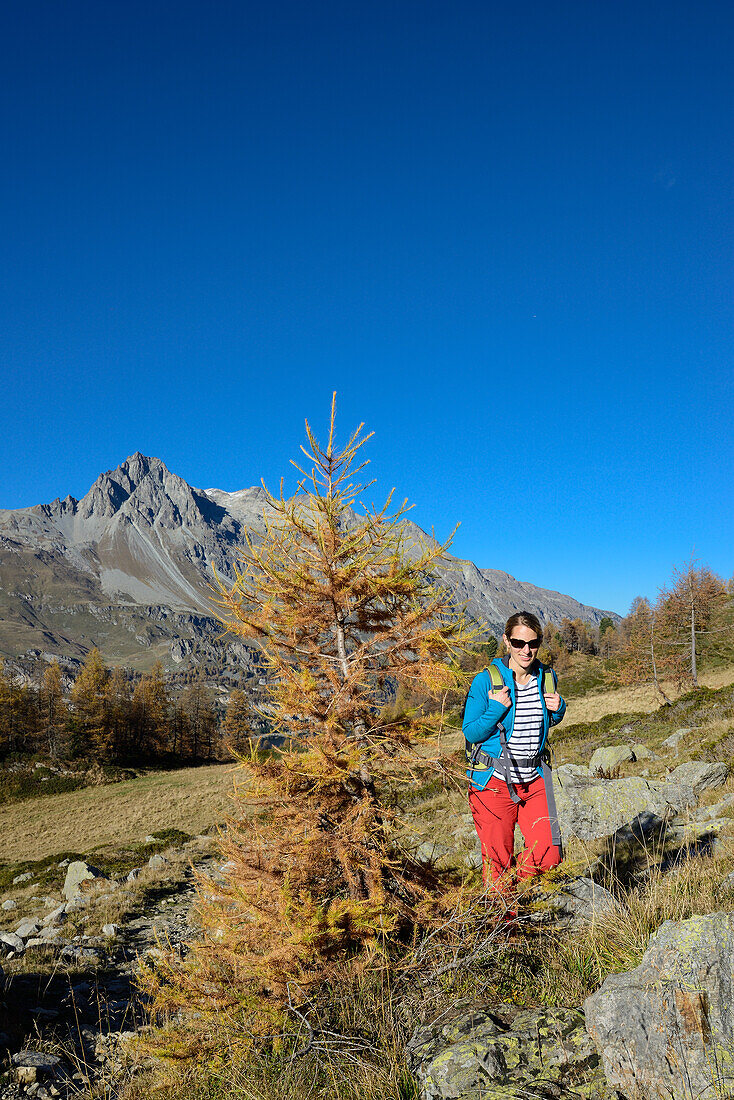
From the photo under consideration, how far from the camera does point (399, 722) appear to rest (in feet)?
16.4

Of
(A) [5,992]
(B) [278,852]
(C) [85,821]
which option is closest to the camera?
(B) [278,852]

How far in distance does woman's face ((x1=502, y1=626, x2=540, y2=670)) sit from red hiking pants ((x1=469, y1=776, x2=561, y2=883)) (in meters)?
0.94

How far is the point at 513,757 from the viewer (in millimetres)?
4082

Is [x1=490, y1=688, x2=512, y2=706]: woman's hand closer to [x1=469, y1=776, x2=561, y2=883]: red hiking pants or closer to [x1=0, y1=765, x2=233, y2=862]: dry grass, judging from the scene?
[x1=469, y1=776, x2=561, y2=883]: red hiking pants

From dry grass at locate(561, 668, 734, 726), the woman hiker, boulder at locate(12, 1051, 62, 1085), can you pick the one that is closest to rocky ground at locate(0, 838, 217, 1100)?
boulder at locate(12, 1051, 62, 1085)

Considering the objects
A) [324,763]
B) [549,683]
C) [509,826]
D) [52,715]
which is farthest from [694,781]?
[52,715]

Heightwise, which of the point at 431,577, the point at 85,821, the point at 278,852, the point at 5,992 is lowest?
the point at 85,821

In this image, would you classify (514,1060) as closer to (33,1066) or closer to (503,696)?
(503,696)

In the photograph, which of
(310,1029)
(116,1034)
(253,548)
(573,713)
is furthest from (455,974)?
(573,713)

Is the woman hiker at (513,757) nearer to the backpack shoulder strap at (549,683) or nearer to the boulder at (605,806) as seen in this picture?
the backpack shoulder strap at (549,683)

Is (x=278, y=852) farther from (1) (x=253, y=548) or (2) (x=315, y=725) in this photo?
(1) (x=253, y=548)

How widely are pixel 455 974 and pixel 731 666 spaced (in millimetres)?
40672

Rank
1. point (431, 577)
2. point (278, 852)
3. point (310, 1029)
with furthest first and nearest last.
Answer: point (431, 577), point (278, 852), point (310, 1029)

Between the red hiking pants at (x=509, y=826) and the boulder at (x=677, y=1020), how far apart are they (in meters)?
1.56
